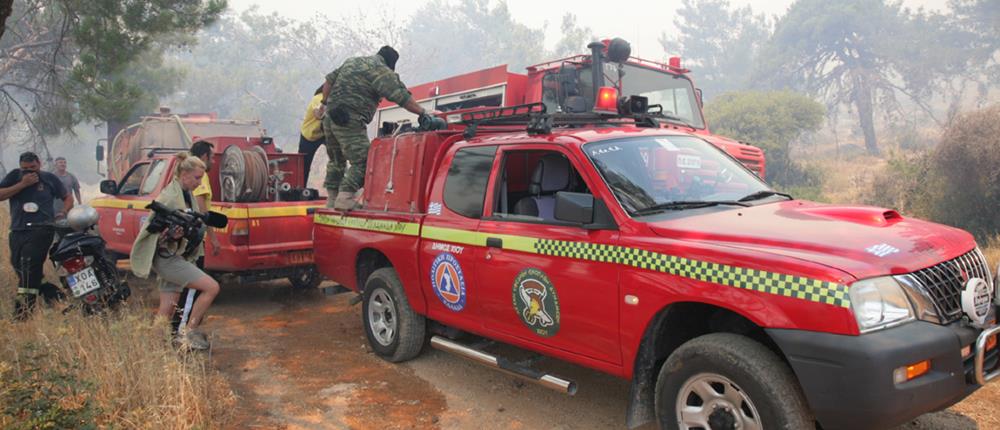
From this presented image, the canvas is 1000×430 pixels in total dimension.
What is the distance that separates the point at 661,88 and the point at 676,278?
6.71 metres

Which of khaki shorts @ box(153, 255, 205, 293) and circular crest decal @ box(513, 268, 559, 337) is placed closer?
circular crest decal @ box(513, 268, 559, 337)

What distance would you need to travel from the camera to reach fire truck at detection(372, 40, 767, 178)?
863 centimetres

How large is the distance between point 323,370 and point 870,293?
407 cm

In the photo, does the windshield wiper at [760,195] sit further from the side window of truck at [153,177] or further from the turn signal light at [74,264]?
the side window of truck at [153,177]

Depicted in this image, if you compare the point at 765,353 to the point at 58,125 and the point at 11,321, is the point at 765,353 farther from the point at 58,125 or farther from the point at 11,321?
the point at 58,125

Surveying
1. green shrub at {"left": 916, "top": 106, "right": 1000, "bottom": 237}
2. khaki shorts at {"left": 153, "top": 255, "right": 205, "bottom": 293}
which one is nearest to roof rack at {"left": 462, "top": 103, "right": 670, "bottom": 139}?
khaki shorts at {"left": 153, "top": 255, "right": 205, "bottom": 293}

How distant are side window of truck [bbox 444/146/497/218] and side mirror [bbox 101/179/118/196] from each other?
5427 mm

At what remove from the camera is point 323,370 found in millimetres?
5312

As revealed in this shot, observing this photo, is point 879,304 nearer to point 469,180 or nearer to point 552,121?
point 552,121

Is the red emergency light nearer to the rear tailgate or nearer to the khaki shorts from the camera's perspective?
the rear tailgate

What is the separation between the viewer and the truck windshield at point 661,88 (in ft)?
29.1

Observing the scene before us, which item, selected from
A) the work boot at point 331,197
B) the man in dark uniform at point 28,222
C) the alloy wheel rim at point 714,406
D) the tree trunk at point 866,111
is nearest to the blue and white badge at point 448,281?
the alloy wheel rim at point 714,406

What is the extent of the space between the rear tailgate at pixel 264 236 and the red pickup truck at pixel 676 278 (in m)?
2.17

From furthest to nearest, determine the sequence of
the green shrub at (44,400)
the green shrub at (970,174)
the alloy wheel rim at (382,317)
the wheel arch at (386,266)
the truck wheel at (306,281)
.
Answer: the green shrub at (970,174) → the truck wheel at (306,281) → the alloy wheel rim at (382,317) → the wheel arch at (386,266) → the green shrub at (44,400)
